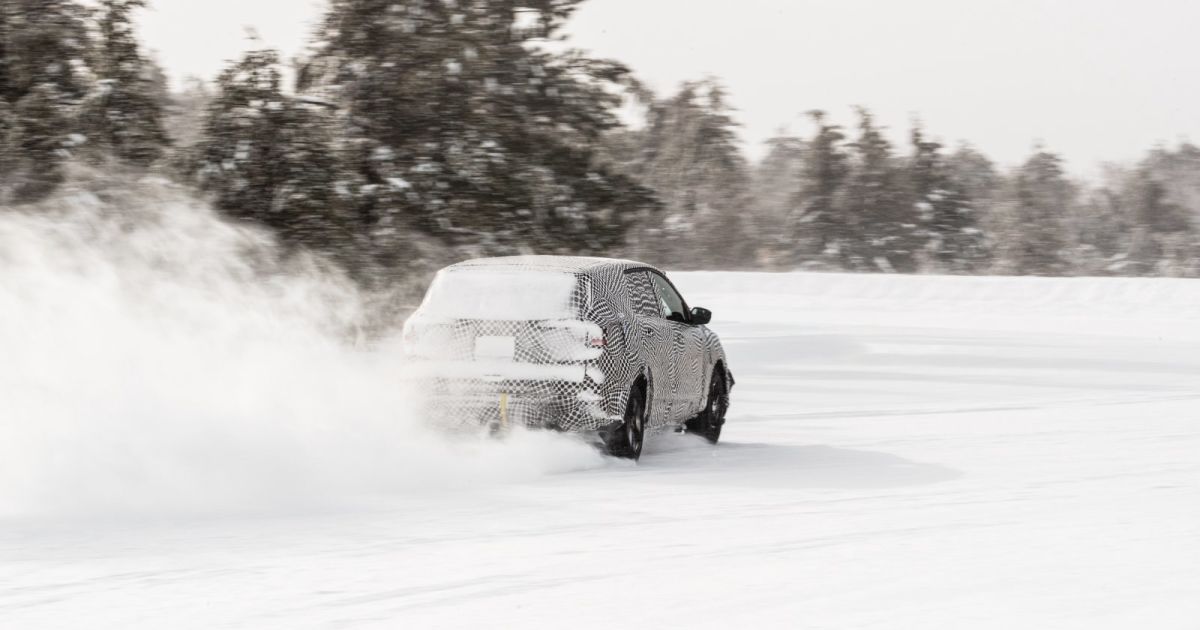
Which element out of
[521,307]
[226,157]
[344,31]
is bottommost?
[521,307]

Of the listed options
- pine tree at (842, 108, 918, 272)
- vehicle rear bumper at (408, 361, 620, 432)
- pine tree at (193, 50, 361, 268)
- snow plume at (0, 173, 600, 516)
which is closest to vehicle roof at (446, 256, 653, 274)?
vehicle rear bumper at (408, 361, 620, 432)

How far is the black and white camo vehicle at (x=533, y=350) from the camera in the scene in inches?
413

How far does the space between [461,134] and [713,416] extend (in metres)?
10.7

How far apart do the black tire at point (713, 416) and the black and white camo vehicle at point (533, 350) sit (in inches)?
77.4

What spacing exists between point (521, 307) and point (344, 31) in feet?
45.7

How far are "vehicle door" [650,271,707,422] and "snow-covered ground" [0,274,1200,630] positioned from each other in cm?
40

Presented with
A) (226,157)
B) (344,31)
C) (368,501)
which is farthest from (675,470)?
(344,31)

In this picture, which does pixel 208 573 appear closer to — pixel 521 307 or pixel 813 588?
pixel 813 588

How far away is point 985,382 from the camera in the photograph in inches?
831

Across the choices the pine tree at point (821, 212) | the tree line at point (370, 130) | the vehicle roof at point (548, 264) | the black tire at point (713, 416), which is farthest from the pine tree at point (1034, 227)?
the vehicle roof at point (548, 264)

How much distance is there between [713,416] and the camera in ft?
44.0

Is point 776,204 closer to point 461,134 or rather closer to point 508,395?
point 461,134

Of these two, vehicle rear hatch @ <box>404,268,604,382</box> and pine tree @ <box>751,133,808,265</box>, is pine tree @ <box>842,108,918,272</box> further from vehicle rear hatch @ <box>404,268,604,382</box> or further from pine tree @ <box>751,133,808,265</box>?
vehicle rear hatch @ <box>404,268,604,382</box>

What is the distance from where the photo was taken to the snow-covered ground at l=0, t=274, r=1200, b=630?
6.15 m
